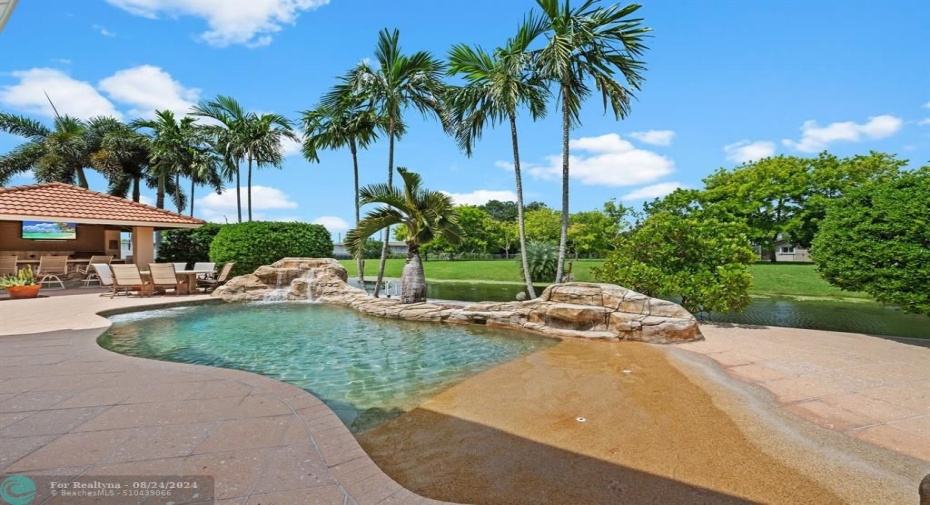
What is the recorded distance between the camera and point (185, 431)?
2.57 m

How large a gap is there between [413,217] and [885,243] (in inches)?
362

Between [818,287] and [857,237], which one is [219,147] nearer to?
[857,237]

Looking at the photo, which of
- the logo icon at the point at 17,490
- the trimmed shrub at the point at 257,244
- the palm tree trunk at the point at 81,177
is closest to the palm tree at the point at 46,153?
the palm tree trunk at the point at 81,177

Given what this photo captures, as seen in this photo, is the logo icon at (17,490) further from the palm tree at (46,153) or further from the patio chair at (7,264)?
the palm tree at (46,153)

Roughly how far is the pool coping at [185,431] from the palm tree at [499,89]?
285 inches

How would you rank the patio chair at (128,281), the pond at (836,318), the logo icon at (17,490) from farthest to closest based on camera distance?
the patio chair at (128,281) → the pond at (836,318) → the logo icon at (17,490)

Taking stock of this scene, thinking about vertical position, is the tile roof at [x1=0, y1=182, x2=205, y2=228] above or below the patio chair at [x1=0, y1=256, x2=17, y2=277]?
above

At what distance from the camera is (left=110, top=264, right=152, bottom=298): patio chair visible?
1123cm

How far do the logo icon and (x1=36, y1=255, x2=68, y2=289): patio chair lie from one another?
626 inches

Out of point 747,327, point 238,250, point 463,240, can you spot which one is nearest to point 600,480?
point 747,327

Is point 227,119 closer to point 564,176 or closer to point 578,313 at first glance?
point 564,176

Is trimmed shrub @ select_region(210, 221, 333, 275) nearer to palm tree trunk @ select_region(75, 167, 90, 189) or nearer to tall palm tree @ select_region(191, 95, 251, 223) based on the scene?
tall palm tree @ select_region(191, 95, 251, 223)

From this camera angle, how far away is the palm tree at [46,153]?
2331 cm

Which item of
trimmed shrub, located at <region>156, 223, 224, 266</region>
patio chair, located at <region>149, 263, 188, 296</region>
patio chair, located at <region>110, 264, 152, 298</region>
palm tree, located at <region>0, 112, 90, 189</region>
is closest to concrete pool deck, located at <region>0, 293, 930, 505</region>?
patio chair, located at <region>110, 264, 152, 298</region>
